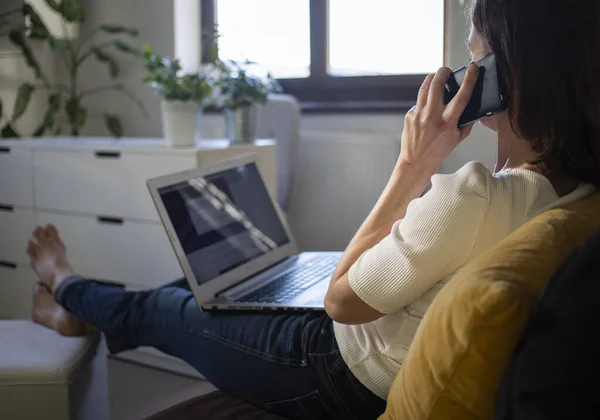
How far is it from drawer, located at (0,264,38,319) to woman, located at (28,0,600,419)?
1.58m

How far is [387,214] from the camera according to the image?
107 centimetres

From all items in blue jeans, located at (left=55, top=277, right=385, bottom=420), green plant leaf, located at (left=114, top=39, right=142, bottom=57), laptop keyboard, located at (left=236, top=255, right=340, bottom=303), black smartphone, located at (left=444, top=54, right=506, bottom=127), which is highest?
green plant leaf, located at (left=114, top=39, right=142, bottom=57)

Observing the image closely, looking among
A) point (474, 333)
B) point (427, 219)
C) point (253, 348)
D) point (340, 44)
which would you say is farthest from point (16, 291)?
point (474, 333)

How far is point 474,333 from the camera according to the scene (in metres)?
0.61

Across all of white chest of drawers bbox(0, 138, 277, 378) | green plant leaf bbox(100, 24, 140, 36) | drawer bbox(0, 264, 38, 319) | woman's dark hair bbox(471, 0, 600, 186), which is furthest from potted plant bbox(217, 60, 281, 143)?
woman's dark hair bbox(471, 0, 600, 186)

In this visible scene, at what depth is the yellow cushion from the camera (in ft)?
1.98

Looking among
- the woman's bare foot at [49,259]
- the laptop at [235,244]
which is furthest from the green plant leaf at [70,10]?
the laptop at [235,244]

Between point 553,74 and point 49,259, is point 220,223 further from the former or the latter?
point 553,74

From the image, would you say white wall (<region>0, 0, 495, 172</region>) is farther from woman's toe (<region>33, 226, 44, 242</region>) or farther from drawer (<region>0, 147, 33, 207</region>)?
woman's toe (<region>33, 226, 44, 242</region>)

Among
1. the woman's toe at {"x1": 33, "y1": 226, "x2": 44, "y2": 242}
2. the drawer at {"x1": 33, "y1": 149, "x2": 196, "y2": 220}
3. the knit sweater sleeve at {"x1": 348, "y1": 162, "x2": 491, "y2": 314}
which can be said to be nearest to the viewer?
the knit sweater sleeve at {"x1": 348, "y1": 162, "x2": 491, "y2": 314}

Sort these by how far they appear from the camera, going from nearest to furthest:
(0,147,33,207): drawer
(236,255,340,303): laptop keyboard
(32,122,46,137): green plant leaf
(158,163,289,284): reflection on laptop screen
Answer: (236,255,340,303): laptop keyboard → (158,163,289,284): reflection on laptop screen → (0,147,33,207): drawer → (32,122,46,137): green plant leaf

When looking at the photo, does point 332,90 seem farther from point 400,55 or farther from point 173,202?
point 173,202

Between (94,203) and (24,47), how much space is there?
0.99 metres

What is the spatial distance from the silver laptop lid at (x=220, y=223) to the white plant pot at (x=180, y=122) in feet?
2.09
